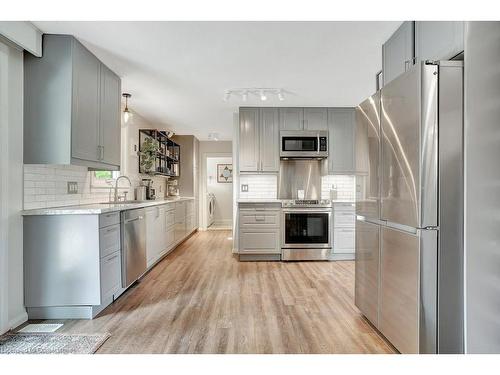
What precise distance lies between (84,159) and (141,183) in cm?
253

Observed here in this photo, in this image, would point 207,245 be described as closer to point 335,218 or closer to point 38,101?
point 335,218

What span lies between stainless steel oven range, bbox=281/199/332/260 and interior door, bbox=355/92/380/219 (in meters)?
2.10

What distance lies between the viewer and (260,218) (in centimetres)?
468

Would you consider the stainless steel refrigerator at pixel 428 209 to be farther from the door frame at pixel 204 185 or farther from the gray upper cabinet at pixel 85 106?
the door frame at pixel 204 185

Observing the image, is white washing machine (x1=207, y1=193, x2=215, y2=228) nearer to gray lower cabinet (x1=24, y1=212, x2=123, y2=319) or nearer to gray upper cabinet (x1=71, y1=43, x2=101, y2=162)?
gray upper cabinet (x1=71, y1=43, x2=101, y2=162)

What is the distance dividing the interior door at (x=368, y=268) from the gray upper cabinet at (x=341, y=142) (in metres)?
2.58

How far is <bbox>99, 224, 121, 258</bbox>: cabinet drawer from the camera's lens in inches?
104

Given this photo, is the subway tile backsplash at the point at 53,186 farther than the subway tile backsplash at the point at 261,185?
No

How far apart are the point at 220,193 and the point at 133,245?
614cm

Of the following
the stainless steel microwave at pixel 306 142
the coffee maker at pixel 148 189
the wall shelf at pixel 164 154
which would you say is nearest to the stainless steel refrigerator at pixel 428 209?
the stainless steel microwave at pixel 306 142

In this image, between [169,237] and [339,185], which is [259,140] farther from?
[169,237]

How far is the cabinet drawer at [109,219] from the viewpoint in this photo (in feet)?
8.61

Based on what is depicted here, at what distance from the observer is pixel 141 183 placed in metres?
5.29
